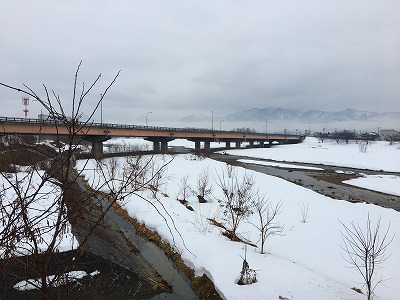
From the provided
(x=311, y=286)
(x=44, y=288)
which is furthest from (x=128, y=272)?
(x=44, y=288)

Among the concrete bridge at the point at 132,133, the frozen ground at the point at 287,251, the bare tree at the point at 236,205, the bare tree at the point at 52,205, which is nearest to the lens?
the bare tree at the point at 52,205

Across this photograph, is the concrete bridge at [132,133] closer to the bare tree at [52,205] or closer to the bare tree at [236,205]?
the bare tree at [236,205]

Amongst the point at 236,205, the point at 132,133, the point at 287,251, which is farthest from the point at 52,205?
the point at 132,133

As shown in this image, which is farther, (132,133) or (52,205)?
(132,133)

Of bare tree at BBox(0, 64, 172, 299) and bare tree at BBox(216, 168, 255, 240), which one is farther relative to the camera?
bare tree at BBox(216, 168, 255, 240)

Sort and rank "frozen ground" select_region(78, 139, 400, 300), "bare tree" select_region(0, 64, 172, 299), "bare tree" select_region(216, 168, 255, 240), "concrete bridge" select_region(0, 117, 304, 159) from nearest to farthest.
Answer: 1. "bare tree" select_region(0, 64, 172, 299)
2. "frozen ground" select_region(78, 139, 400, 300)
3. "bare tree" select_region(216, 168, 255, 240)
4. "concrete bridge" select_region(0, 117, 304, 159)

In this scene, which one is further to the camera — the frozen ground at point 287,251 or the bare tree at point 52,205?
the frozen ground at point 287,251

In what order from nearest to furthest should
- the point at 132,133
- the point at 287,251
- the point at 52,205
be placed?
the point at 52,205, the point at 287,251, the point at 132,133

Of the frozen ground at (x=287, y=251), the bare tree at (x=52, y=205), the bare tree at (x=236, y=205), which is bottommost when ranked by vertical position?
the frozen ground at (x=287, y=251)

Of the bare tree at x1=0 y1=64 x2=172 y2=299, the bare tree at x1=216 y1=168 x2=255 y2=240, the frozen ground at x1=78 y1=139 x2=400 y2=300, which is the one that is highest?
the bare tree at x1=0 y1=64 x2=172 y2=299

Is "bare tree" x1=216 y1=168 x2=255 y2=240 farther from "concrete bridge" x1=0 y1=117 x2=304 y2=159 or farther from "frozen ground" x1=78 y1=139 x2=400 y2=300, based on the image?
"concrete bridge" x1=0 y1=117 x2=304 y2=159

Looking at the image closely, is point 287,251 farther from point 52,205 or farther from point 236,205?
point 52,205

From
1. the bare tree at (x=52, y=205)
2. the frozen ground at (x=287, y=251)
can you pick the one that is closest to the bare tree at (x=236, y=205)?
the frozen ground at (x=287, y=251)

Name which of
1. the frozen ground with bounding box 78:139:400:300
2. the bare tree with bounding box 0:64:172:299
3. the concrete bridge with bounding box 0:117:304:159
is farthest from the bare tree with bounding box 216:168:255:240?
the concrete bridge with bounding box 0:117:304:159
